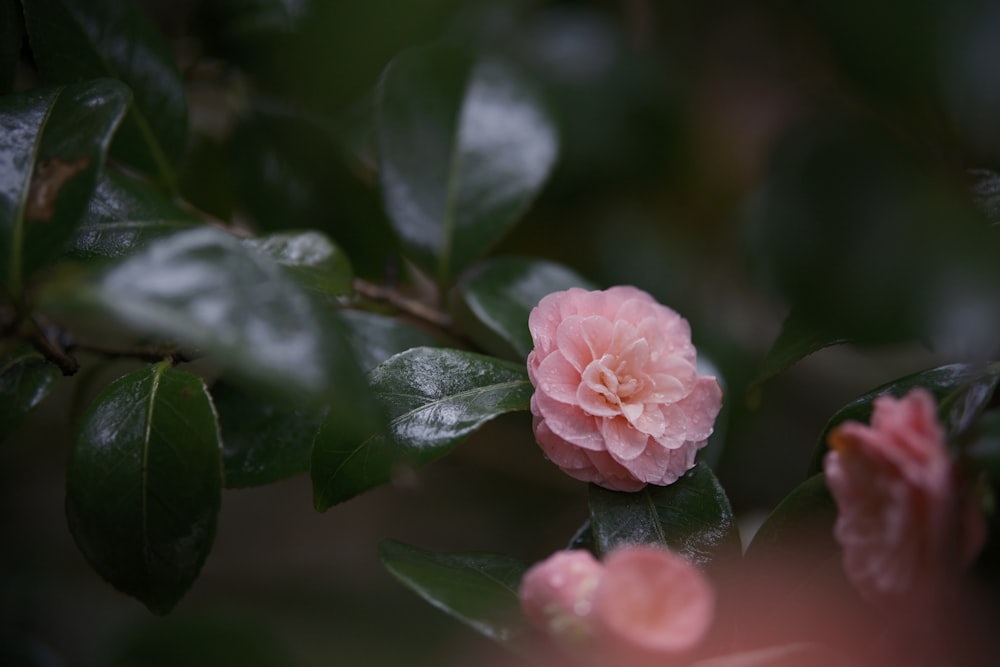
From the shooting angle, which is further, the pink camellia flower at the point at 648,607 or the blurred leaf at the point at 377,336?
the blurred leaf at the point at 377,336

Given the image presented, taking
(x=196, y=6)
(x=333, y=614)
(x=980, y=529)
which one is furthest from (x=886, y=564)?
(x=333, y=614)

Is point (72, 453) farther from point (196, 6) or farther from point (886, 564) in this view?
point (196, 6)

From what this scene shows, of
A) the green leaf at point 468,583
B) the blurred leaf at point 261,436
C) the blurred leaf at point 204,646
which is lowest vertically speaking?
the blurred leaf at point 204,646

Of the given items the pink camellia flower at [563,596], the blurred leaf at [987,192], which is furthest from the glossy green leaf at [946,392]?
the pink camellia flower at [563,596]

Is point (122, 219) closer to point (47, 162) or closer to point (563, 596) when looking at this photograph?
point (47, 162)

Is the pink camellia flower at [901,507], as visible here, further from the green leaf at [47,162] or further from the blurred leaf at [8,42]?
the blurred leaf at [8,42]

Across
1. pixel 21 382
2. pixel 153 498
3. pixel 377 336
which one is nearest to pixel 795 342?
pixel 377 336
